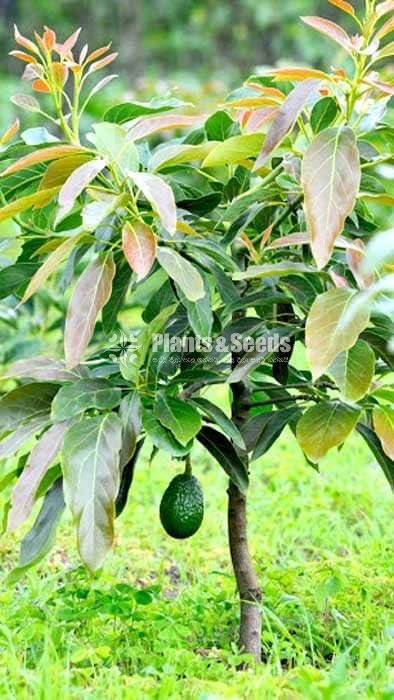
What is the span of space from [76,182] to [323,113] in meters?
0.39

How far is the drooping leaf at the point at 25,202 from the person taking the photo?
1481mm

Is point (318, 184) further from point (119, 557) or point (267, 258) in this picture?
point (119, 557)

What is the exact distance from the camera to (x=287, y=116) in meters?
1.46

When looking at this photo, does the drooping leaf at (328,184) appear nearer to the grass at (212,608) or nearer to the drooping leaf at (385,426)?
the drooping leaf at (385,426)

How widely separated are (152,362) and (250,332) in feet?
0.51

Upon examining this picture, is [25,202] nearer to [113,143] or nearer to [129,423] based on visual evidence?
[113,143]

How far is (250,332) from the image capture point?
1.69m

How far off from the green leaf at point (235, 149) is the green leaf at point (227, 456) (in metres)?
0.44

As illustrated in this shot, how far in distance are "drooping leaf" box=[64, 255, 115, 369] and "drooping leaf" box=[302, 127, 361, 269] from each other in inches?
12.1

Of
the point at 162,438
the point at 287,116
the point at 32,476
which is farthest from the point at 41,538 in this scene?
the point at 287,116

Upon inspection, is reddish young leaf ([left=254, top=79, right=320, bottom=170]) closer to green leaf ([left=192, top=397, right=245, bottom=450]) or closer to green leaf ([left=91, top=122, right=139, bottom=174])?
green leaf ([left=91, top=122, right=139, bottom=174])

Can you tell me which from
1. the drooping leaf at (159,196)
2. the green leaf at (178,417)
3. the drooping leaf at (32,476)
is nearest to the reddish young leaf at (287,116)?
the drooping leaf at (159,196)

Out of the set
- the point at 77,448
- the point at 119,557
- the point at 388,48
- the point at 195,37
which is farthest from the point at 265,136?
the point at 195,37

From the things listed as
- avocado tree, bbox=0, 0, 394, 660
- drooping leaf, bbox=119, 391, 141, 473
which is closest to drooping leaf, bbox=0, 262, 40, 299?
avocado tree, bbox=0, 0, 394, 660
